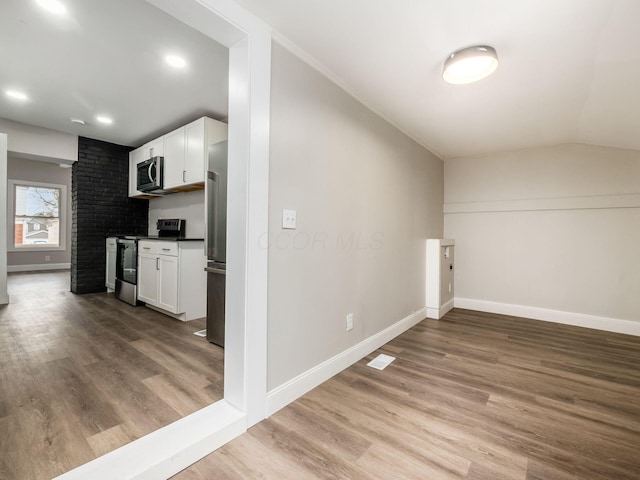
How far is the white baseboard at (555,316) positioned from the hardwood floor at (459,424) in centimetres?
75

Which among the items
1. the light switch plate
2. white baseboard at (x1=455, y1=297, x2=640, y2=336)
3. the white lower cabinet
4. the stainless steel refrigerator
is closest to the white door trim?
the light switch plate

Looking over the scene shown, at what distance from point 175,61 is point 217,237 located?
1.55m

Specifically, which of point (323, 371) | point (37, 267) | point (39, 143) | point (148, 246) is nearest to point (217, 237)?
point (323, 371)

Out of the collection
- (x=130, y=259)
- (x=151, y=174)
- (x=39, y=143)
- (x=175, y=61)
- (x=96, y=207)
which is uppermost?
(x=175, y=61)

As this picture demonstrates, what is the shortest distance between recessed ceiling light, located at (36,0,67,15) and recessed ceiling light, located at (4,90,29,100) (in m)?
1.88

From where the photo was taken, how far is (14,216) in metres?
6.75

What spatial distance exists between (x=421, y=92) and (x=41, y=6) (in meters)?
2.75

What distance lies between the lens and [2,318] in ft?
10.9

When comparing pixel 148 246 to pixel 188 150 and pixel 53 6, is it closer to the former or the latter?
pixel 188 150

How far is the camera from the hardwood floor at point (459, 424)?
1.29m

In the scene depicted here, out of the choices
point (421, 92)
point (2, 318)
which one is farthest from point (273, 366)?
point (2, 318)

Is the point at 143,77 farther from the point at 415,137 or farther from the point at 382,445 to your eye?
the point at 382,445

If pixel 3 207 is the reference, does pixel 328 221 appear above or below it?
below

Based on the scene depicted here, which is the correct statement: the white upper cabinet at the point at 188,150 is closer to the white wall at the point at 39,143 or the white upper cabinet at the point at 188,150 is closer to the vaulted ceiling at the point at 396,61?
the vaulted ceiling at the point at 396,61
